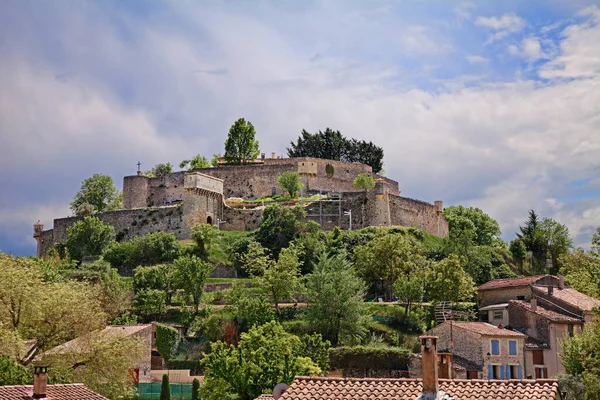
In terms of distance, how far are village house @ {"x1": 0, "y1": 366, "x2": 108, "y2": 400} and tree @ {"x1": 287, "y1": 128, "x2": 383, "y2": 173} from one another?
8846cm

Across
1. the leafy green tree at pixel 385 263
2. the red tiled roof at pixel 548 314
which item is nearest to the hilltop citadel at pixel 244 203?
the leafy green tree at pixel 385 263

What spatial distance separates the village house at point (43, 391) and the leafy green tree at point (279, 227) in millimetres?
53989

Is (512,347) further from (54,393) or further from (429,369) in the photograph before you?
(429,369)

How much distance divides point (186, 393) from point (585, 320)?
30.1 metres

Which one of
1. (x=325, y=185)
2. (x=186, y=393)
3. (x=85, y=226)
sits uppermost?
(x=325, y=185)

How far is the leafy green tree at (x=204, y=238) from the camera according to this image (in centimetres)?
8656

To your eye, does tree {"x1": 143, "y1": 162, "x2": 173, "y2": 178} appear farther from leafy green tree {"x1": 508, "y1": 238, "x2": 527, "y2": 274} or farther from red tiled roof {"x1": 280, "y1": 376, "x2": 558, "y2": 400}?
red tiled roof {"x1": 280, "y1": 376, "x2": 558, "y2": 400}

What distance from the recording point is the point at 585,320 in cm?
6347

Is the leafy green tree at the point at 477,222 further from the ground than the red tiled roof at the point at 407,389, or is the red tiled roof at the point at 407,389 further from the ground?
the leafy green tree at the point at 477,222

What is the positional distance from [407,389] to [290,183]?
267 feet

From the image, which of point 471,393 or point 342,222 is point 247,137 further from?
point 471,393

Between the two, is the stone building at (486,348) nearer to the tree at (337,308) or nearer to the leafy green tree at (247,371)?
the tree at (337,308)

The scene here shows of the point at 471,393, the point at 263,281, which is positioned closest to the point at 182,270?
the point at 263,281

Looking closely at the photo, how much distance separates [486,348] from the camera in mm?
59531
